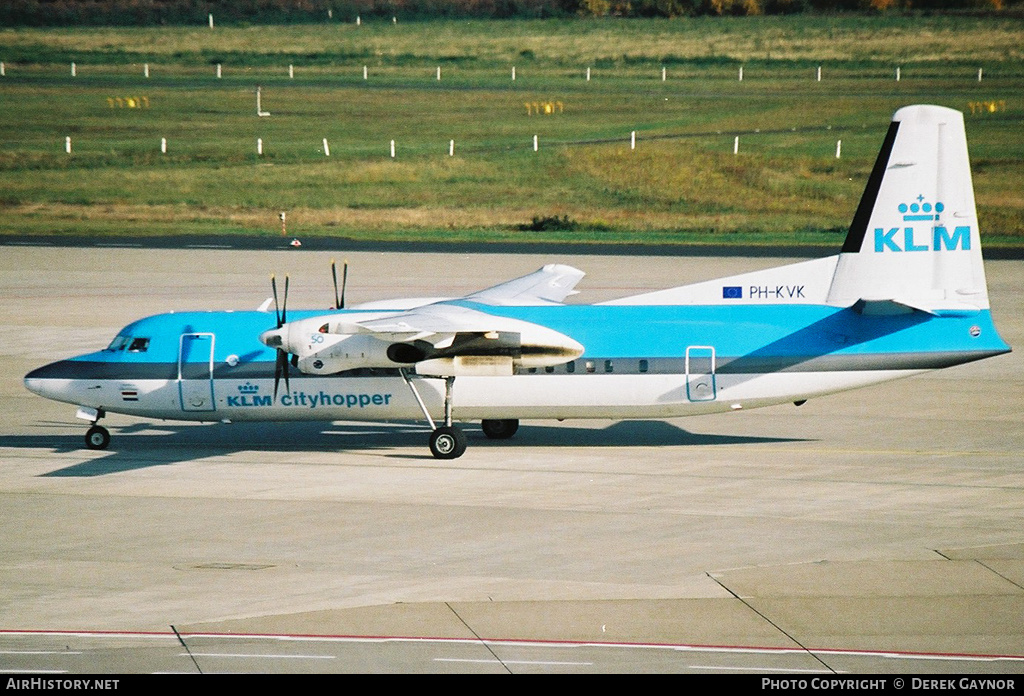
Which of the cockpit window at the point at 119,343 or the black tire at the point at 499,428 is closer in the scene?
the cockpit window at the point at 119,343

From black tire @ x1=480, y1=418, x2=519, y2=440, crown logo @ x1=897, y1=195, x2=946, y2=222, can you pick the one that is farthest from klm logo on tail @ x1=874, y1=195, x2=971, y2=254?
black tire @ x1=480, y1=418, x2=519, y2=440

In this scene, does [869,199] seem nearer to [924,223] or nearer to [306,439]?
[924,223]

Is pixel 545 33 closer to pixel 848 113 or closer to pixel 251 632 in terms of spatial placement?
pixel 848 113

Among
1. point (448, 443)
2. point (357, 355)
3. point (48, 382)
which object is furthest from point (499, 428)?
point (48, 382)

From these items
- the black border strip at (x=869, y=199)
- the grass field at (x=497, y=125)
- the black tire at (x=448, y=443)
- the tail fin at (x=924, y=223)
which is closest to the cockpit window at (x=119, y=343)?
the black tire at (x=448, y=443)

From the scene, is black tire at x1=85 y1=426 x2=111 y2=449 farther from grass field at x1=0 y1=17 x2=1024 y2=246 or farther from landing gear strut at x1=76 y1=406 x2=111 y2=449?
grass field at x1=0 y1=17 x2=1024 y2=246

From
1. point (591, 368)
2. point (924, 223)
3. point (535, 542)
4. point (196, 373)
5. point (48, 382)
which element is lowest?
point (535, 542)

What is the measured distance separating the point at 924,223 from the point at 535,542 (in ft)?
37.6

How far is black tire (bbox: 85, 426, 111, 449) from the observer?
96.6ft

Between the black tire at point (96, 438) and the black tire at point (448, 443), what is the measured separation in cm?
750

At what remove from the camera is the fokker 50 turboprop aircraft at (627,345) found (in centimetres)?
2725

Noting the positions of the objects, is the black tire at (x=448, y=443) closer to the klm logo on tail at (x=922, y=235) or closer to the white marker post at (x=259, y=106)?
the klm logo on tail at (x=922, y=235)

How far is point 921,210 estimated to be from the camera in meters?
27.5

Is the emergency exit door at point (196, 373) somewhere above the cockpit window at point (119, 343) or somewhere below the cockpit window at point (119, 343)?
below
